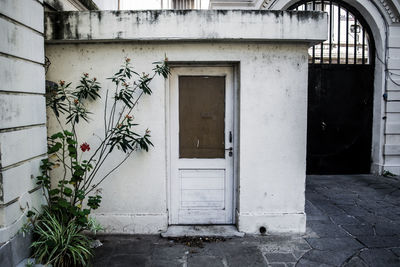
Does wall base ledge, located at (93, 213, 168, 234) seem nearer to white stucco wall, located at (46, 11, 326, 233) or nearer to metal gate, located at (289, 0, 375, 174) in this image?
white stucco wall, located at (46, 11, 326, 233)

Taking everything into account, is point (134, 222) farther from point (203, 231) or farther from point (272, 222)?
point (272, 222)

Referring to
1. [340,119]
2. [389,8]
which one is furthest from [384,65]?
[340,119]

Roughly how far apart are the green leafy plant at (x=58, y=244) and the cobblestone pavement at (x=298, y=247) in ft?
1.28

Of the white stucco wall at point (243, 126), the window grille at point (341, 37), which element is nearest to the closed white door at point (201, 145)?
the white stucco wall at point (243, 126)

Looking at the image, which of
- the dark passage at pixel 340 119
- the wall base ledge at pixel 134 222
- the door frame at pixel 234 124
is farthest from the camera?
the dark passage at pixel 340 119

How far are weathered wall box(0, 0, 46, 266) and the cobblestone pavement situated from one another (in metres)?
1.15

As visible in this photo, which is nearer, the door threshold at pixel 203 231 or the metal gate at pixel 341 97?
the door threshold at pixel 203 231

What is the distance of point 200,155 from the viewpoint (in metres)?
5.12

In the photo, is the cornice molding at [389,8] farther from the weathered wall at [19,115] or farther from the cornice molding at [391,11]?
the weathered wall at [19,115]

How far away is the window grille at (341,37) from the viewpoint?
864 centimetres

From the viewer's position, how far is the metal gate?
8719mm

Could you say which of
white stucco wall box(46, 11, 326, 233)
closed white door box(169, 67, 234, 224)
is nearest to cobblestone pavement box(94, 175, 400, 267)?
white stucco wall box(46, 11, 326, 233)

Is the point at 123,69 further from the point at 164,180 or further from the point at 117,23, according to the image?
the point at 164,180

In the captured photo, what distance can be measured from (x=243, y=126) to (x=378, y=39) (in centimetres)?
605
